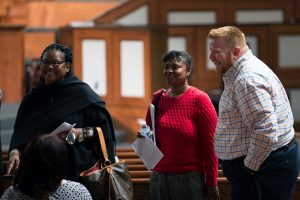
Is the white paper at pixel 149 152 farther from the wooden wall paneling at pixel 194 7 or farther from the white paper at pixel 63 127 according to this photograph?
the wooden wall paneling at pixel 194 7

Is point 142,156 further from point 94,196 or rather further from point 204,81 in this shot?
point 204,81

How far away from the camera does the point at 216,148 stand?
14.4 feet

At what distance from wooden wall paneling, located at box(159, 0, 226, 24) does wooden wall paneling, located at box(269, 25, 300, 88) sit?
77 cm

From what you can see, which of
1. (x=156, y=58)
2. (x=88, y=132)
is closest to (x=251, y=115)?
(x=88, y=132)

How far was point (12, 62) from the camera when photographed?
11.6 m

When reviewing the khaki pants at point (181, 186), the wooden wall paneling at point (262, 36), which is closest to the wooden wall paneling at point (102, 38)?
the wooden wall paneling at point (262, 36)

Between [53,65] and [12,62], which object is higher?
[53,65]

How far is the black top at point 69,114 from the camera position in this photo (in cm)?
464

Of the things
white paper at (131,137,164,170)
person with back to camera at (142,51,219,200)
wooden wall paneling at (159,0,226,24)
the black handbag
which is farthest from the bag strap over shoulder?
wooden wall paneling at (159,0,226,24)

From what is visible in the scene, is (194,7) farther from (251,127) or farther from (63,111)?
(251,127)

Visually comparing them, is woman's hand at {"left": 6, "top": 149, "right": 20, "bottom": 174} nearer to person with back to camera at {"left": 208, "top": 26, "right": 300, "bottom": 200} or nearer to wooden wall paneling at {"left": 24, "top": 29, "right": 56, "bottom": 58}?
person with back to camera at {"left": 208, "top": 26, "right": 300, "bottom": 200}

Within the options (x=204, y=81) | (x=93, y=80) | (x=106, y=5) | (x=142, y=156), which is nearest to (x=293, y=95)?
(x=204, y=81)

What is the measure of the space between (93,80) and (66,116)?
6547 millimetres

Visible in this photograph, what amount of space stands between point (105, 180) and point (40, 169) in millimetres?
1170
